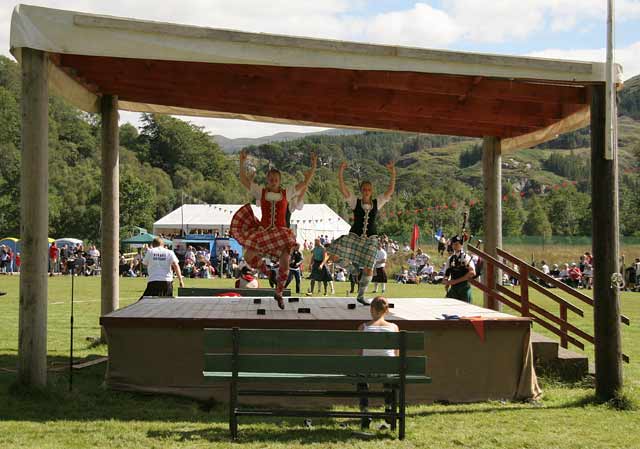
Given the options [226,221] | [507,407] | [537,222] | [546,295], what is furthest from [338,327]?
[537,222]

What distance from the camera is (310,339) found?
23.7 feet

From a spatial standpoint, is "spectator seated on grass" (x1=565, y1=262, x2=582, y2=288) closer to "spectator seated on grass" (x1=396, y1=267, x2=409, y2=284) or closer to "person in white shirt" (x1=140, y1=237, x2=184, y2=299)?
"spectator seated on grass" (x1=396, y1=267, x2=409, y2=284)

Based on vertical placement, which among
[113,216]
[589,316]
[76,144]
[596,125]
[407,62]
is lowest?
[589,316]

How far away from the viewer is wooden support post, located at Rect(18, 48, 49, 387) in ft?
26.9

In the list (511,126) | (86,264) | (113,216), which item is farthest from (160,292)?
(86,264)

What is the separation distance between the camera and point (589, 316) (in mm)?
20375

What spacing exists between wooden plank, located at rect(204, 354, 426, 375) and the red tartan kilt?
3631 mm

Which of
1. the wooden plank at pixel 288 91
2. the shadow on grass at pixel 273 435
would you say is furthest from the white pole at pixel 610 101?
the shadow on grass at pixel 273 435

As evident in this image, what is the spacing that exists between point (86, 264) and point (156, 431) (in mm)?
35698

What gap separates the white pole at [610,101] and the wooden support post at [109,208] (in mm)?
6865

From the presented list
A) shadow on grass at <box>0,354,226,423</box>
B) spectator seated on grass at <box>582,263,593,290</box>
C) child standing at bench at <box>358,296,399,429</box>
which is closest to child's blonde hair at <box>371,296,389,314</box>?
child standing at bench at <box>358,296,399,429</box>

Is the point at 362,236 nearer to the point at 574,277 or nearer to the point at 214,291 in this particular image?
the point at 214,291

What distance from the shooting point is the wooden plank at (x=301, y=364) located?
7.05 m

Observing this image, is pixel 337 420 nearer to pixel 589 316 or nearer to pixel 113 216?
pixel 113 216
